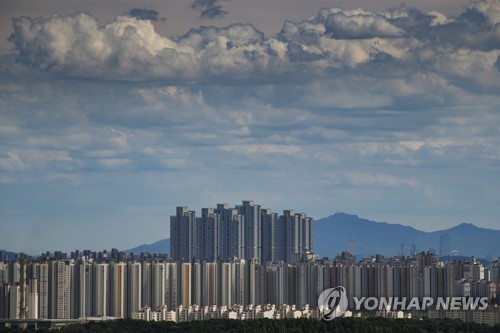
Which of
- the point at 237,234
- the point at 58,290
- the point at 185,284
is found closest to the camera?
the point at 58,290

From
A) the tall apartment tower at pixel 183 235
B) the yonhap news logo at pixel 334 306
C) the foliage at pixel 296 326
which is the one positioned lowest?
the foliage at pixel 296 326

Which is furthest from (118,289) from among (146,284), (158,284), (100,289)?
(158,284)

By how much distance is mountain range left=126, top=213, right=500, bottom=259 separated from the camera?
119812 millimetres

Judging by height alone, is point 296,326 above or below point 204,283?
below

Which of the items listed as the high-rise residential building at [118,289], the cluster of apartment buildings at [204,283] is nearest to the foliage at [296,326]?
the cluster of apartment buildings at [204,283]

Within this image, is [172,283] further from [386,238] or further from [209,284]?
[386,238]

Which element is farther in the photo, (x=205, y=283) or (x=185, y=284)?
(x=205, y=283)

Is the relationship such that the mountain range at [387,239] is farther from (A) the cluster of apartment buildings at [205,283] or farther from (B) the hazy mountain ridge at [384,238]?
(A) the cluster of apartment buildings at [205,283]

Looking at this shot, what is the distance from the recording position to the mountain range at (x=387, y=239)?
11981cm

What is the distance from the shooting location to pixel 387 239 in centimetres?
13550

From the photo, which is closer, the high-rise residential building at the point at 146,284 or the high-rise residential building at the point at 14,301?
the high-rise residential building at the point at 14,301

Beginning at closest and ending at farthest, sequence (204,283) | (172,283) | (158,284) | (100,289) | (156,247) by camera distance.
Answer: (100,289) → (158,284) → (172,283) → (204,283) → (156,247)

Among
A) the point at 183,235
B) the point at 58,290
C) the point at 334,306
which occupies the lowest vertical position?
the point at 334,306

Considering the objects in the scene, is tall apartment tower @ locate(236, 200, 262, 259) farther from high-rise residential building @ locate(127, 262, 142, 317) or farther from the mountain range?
the mountain range
